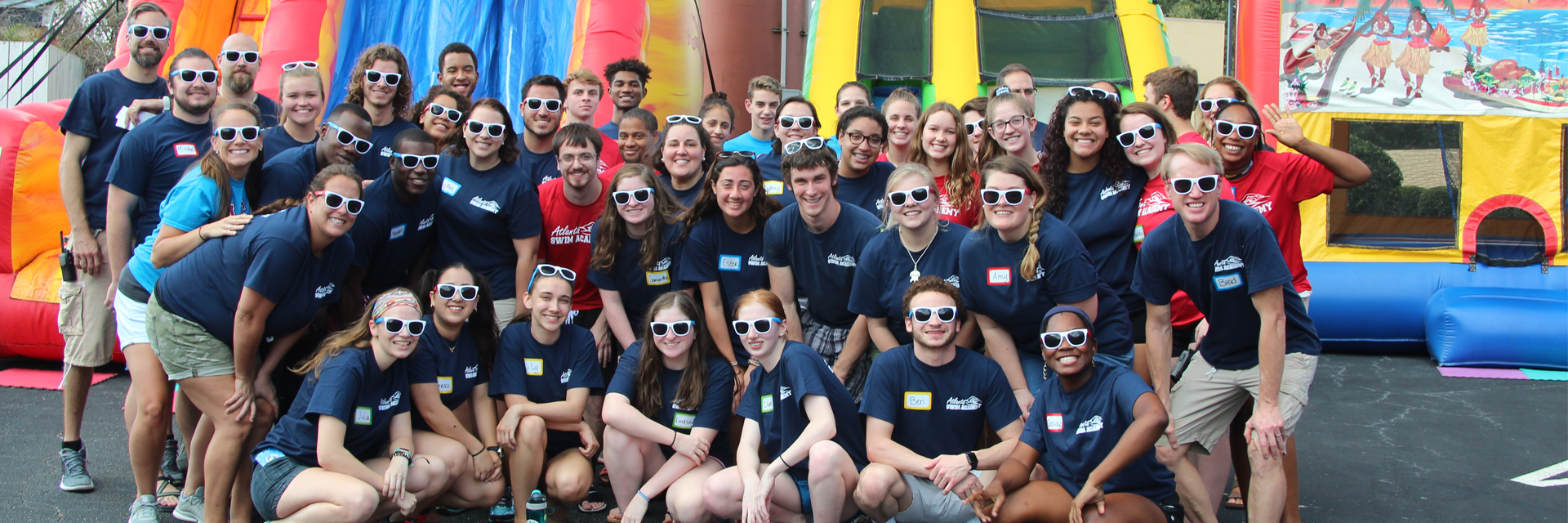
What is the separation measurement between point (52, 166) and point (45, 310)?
97 cm

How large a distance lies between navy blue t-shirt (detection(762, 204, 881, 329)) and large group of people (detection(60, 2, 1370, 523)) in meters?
0.01

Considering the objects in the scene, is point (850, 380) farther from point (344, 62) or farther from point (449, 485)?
point (344, 62)

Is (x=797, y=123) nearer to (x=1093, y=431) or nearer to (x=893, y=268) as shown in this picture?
(x=893, y=268)

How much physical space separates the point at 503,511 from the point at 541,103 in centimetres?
194

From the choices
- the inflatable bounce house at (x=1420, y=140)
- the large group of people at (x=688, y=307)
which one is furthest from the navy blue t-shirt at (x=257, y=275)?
the inflatable bounce house at (x=1420, y=140)

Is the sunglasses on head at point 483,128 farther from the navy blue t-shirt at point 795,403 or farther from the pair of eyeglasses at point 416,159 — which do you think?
the navy blue t-shirt at point 795,403

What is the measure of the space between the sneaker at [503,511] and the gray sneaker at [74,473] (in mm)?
1855

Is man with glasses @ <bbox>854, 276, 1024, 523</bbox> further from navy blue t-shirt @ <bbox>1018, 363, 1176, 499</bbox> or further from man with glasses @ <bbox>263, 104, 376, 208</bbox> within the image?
man with glasses @ <bbox>263, 104, 376, 208</bbox>

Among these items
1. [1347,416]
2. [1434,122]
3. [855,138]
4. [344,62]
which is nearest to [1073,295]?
[855,138]

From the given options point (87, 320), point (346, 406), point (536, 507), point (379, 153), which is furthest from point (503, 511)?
point (87, 320)

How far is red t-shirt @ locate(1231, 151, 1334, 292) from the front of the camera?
4074 mm

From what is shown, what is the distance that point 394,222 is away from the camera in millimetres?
4297

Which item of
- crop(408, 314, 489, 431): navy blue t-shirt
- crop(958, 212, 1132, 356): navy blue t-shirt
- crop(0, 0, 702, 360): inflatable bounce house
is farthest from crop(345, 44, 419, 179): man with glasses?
crop(0, 0, 702, 360): inflatable bounce house

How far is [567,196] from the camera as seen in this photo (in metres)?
4.68
